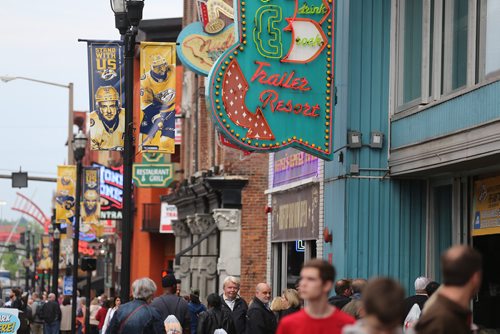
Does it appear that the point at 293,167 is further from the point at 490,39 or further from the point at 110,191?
the point at 110,191

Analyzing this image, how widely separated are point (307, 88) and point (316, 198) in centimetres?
451

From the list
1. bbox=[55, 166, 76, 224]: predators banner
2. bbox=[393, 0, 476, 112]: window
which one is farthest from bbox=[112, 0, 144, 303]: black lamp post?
bbox=[55, 166, 76, 224]: predators banner

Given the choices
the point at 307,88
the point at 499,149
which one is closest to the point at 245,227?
the point at 307,88

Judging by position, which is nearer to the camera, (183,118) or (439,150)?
(439,150)

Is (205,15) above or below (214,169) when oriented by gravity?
above

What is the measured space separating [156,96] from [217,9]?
4.22 metres

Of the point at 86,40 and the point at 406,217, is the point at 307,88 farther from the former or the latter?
the point at 86,40

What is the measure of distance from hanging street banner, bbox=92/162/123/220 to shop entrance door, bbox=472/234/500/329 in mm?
25730

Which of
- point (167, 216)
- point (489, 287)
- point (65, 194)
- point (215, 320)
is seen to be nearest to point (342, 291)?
point (215, 320)

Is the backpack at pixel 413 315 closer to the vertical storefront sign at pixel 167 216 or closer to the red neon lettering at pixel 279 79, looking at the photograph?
the red neon lettering at pixel 279 79

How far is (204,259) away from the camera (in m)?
33.8

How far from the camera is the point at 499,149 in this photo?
1467cm

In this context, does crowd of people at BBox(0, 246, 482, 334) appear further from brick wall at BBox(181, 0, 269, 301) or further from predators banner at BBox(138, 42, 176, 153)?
brick wall at BBox(181, 0, 269, 301)

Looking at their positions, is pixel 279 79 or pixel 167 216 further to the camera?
pixel 167 216
